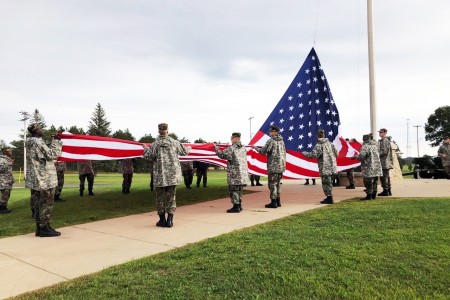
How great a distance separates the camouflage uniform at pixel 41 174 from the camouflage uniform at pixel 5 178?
4.14 meters

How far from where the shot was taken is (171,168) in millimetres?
6590

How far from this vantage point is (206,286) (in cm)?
350

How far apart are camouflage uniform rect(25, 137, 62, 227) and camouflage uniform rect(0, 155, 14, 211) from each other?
4.14m

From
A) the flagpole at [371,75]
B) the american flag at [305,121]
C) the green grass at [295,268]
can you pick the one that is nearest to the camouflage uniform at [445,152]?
the flagpole at [371,75]

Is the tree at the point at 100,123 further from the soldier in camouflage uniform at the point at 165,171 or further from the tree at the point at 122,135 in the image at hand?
the soldier in camouflage uniform at the point at 165,171

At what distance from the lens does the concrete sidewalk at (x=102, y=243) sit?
4059 millimetres

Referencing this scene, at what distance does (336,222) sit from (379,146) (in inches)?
174

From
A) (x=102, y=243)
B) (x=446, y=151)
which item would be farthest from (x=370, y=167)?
(x=102, y=243)

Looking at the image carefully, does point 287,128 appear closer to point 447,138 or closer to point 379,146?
point 379,146

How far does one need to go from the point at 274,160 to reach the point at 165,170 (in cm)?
286

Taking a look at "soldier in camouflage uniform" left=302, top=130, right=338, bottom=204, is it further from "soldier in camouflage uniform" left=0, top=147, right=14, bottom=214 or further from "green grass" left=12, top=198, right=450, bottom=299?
"soldier in camouflage uniform" left=0, top=147, right=14, bottom=214

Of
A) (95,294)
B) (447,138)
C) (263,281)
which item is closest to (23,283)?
(95,294)

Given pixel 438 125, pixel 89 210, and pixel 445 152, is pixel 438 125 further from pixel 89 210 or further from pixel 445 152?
pixel 89 210

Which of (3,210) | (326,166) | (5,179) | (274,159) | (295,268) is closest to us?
(295,268)
